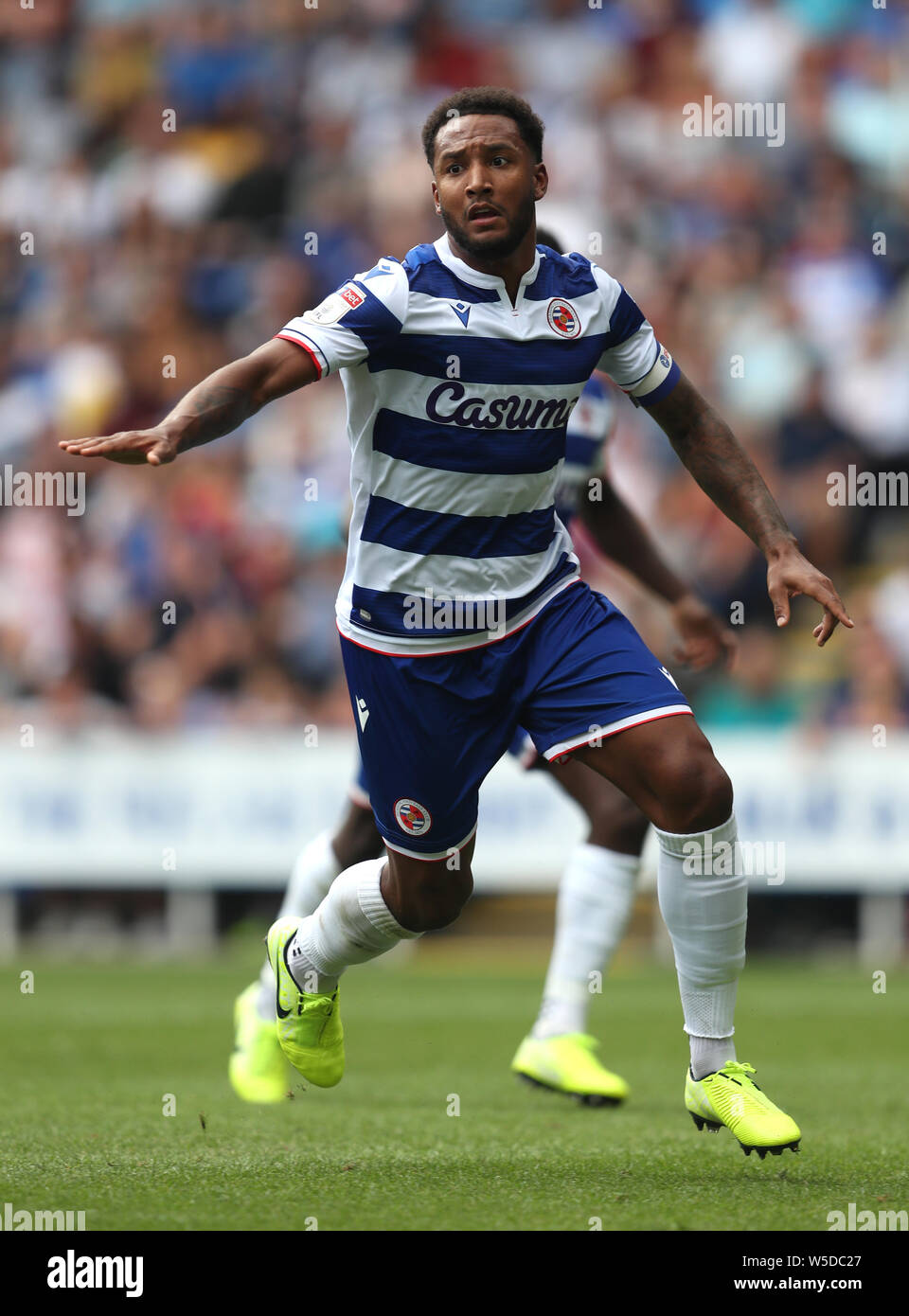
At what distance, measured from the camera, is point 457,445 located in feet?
16.2

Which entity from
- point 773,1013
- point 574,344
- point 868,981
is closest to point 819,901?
point 868,981

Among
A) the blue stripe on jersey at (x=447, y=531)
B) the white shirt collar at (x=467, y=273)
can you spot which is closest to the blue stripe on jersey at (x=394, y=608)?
the blue stripe on jersey at (x=447, y=531)

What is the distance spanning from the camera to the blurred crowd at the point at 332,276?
13312mm

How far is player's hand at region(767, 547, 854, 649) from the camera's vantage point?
467 centimetres

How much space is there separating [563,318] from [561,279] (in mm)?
146

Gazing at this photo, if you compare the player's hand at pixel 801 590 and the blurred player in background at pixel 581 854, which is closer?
the player's hand at pixel 801 590

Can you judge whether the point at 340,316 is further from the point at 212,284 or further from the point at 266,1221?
the point at 212,284

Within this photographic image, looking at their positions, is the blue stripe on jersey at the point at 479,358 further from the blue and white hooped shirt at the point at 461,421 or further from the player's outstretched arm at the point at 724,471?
the player's outstretched arm at the point at 724,471

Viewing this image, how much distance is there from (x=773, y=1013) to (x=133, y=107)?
11694mm

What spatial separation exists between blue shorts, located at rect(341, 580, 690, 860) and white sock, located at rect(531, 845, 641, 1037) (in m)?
1.61

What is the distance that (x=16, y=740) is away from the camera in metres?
13.3

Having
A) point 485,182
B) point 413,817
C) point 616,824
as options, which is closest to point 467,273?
point 485,182

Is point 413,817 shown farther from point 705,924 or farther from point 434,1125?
point 434,1125

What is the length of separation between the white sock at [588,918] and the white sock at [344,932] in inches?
51.4
